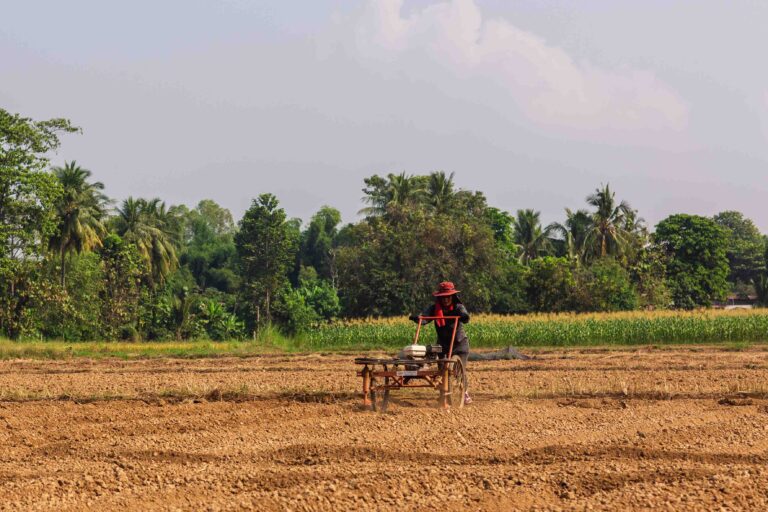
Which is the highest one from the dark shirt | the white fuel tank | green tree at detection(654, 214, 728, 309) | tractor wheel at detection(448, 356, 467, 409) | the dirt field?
green tree at detection(654, 214, 728, 309)

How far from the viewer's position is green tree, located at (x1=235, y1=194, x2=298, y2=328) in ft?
192

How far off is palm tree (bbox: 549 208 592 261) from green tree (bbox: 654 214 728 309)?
17.3 ft

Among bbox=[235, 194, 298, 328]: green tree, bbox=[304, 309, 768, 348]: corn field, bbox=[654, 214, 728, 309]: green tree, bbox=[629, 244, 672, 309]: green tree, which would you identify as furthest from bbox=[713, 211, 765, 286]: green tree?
bbox=[304, 309, 768, 348]: corn field

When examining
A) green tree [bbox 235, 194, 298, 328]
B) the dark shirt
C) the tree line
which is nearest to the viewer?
the dark shirt

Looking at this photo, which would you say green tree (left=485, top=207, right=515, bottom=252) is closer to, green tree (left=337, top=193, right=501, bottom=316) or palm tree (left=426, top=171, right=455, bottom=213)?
palm tree (left=426, top=171, right=455, bottom=213)

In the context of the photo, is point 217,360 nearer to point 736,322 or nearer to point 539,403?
point 539,403

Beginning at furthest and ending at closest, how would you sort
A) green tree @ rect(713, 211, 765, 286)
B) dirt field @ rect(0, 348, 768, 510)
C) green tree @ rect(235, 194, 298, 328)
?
green tree @ rect(713, 211, 765, 286)
green tree @ rect(235, 194, 298, 328)
dirt field @ rect(0, 348, 768, 510)

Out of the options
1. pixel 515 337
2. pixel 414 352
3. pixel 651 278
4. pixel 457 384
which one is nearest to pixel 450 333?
pixel 457 384

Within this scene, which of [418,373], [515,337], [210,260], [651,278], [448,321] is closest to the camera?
[418,373]

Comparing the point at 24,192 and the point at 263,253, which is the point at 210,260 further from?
the point at 24,192

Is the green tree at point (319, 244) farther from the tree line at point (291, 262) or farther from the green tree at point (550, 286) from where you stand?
the green tree at point (550, 286)

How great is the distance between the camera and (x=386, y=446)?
10500 millimetres

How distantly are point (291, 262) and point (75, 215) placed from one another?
47.4ft

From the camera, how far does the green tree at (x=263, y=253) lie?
58.4 metres
